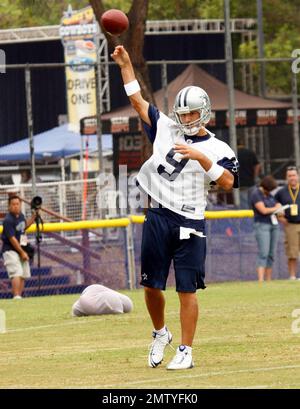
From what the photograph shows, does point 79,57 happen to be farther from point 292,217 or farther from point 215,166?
point 215,166

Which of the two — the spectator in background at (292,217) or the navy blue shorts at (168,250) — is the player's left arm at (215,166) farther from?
the spectator in background at (292,217)

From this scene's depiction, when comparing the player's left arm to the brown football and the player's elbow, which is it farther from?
the brown football

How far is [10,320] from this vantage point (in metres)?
17.3

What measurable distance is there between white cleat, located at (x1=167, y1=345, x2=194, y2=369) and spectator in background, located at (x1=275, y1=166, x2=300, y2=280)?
556 inches

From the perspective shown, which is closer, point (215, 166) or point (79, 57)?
point (215, 166)

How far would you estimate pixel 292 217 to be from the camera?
24891mm

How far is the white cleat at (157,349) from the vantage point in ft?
35.8

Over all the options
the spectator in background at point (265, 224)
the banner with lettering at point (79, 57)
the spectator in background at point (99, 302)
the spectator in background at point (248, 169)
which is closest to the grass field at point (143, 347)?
the spectator in background at point (99, 302)

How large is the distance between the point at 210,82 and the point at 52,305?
507 inches

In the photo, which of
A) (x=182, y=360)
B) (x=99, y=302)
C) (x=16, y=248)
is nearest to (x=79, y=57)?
(x=16, y=248)

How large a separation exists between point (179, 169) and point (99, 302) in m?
5.90

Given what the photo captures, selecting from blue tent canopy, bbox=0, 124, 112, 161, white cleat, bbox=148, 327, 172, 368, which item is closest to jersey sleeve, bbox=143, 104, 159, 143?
white cleat, bbox=148, 327, 172, 368

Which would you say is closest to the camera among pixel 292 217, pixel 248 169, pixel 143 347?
pixel 143 347

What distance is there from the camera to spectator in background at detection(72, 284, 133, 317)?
654 inches
